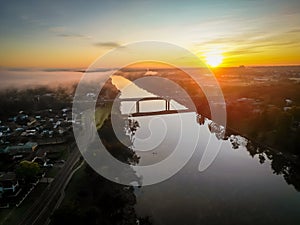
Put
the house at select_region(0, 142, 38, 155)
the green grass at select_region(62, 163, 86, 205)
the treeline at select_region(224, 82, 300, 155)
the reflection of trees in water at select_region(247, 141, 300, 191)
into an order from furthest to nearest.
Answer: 1. the treeline at select_region(224, 82, 300, 155)
2. the house at select_region(0, 142, 38, 155)
3. the reflection of trees in water at select_region(247, 141, 300, 191)
4. the green grass at select_region(62, 163, 86, 205)

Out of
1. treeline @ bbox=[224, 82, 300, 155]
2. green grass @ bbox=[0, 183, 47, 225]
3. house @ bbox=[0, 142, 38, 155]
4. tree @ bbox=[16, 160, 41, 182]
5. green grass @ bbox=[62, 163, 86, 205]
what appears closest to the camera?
green grass @ bbox=[0, 183, 47, 225]

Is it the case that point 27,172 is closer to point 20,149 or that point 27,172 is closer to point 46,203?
point 46,203

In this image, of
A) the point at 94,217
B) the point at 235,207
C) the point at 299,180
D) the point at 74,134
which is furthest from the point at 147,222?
the point at 74,134

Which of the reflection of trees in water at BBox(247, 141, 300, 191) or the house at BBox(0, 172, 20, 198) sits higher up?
the house at BBox(0, 172, 20, 198)

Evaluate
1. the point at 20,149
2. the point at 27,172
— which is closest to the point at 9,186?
the point at 27,172

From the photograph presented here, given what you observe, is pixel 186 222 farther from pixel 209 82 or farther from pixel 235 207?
pixel 209 82

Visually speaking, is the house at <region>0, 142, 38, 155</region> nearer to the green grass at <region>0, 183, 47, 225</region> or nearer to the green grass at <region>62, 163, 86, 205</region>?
the green grass at <region>62, 163, 86, 205</region>

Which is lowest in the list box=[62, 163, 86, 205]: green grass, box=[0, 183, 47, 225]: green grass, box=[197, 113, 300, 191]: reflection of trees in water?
box=[197, 113, 300, 191]: reflection of trees in water

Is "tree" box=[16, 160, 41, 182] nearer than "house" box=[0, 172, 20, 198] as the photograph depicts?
No

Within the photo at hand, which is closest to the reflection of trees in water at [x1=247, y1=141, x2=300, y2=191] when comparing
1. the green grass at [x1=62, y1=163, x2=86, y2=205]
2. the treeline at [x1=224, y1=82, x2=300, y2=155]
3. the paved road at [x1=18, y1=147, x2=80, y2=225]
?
the treeline at [x1=224, y1=82, x2=300, y2=155]
